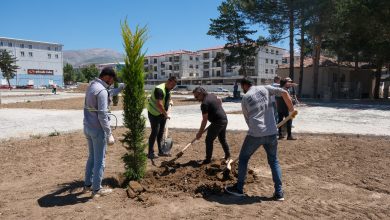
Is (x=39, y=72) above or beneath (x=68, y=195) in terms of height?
above

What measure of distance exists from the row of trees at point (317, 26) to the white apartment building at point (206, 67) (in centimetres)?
4066

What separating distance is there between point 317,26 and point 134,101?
2671 cm

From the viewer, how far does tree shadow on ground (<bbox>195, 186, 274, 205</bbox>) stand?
486 centimetres

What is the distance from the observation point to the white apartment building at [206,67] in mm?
83750

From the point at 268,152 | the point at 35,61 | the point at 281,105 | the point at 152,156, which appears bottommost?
the point at 152,156

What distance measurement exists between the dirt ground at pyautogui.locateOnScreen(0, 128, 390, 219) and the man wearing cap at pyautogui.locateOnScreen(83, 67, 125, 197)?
1.30ft

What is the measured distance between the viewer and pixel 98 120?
482cm

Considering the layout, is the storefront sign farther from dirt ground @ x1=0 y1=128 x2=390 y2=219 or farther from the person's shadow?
the person's shadow

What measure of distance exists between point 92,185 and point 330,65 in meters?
34.6

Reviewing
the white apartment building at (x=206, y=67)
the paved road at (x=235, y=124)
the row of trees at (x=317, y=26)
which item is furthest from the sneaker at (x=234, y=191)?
the white apartment building at (x=206, y=67)

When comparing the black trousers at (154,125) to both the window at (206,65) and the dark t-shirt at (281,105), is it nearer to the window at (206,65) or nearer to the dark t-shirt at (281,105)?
the dark t-shirt at (281,105)

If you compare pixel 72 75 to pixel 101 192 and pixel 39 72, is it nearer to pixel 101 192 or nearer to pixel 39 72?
pixel 39 72

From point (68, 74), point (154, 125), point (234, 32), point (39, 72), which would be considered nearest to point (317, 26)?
point (234, 32)

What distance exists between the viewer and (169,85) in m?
7.12
